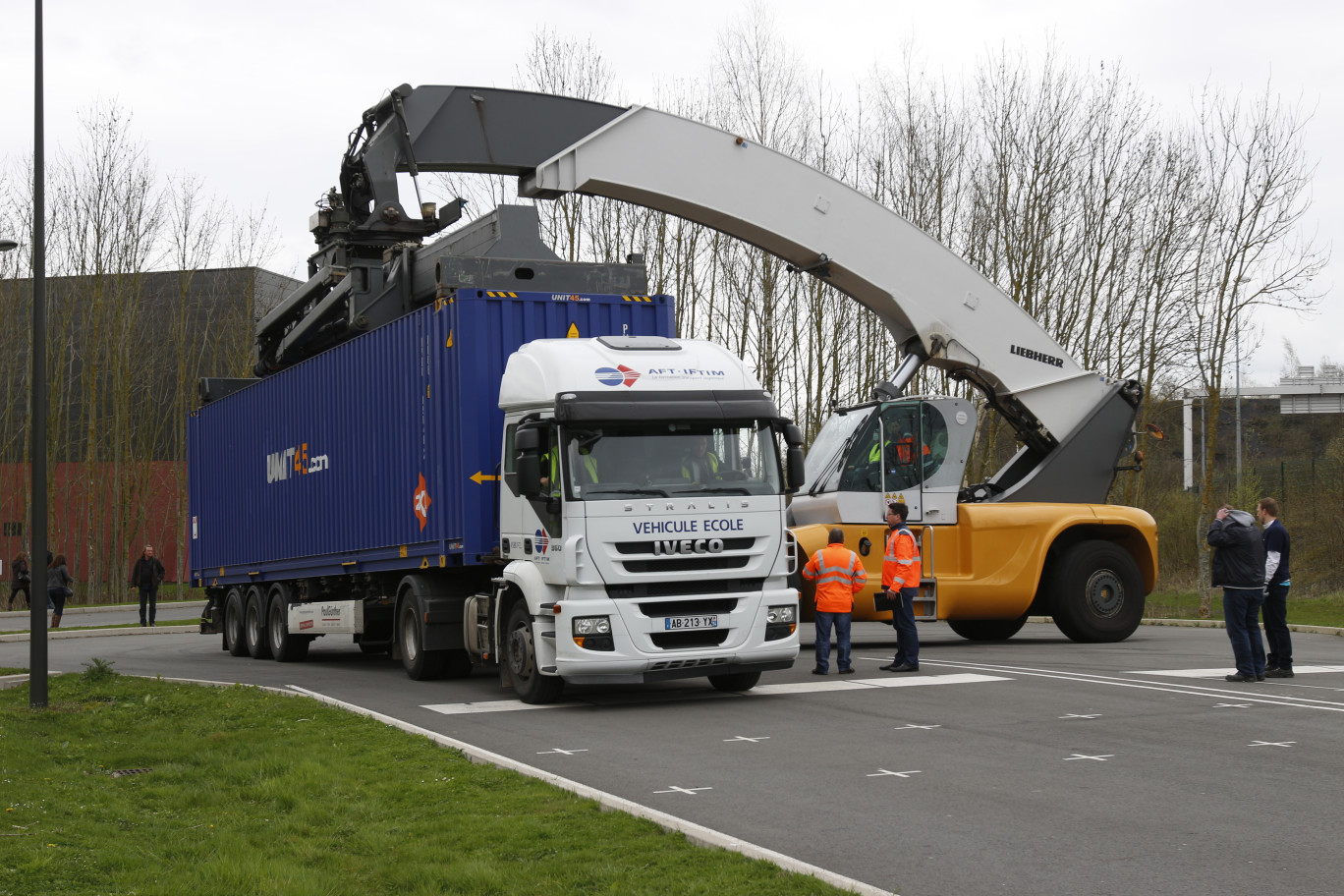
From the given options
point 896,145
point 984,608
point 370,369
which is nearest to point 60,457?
point 896,145

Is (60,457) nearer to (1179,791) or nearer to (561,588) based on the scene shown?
(561,588)

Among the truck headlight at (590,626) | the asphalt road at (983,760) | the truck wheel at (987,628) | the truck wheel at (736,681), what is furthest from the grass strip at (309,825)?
the truck wheel at (987,628)

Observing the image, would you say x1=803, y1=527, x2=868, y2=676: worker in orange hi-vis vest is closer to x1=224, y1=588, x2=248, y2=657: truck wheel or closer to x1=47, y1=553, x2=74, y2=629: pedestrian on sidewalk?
x1=224, y1=588, x2=248, y2=657: truck wheel

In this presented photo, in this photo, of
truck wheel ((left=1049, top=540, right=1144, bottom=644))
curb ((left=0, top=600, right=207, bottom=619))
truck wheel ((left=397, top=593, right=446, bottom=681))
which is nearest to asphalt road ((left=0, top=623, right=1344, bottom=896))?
truck wheel ((left=397, top=593, right=446, bottom=681))

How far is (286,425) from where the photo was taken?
19125 mm

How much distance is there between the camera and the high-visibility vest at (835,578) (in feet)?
48.4

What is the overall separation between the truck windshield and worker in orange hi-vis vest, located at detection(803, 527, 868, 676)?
7.77 ft

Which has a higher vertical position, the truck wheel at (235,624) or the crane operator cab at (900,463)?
the crane operator cab at (900,463)

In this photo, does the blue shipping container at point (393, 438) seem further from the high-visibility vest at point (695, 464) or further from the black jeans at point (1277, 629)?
the black jeans at point (1277, 629)

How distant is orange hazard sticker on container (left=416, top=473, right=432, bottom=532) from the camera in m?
14.6

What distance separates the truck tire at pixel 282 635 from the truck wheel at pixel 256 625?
14.4 inches

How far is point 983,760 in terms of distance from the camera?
924 cm

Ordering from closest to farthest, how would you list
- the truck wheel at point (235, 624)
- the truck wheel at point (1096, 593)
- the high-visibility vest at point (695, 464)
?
the high-visibility vest at point (695, 464)
the truck wheel at point (1096, 593)
the truck wheel at point (235, 624)

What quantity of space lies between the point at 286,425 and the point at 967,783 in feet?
42.5
